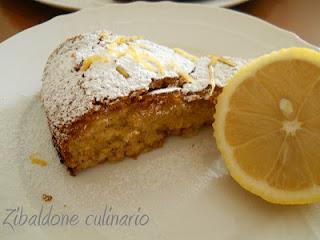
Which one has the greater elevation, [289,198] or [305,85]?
[305,85]

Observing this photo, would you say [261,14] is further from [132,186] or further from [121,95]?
[132,186]

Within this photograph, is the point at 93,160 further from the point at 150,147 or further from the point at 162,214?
the point at 162,214

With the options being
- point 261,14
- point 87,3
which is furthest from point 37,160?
point 261,14

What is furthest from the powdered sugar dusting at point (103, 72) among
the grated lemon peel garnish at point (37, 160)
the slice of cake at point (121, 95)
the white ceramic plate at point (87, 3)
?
the white ceramic plate at point (87, 3)

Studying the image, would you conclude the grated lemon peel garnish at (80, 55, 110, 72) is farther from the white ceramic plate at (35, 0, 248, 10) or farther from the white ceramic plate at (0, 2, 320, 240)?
the white ceramic plate at (35, 0, 248, 10)

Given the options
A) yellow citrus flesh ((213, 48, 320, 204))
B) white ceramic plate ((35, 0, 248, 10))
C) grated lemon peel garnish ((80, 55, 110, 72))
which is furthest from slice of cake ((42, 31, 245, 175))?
white ceramic plate ((35, 0, 248, 10))

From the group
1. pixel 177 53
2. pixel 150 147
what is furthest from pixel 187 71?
pixel 150 147
